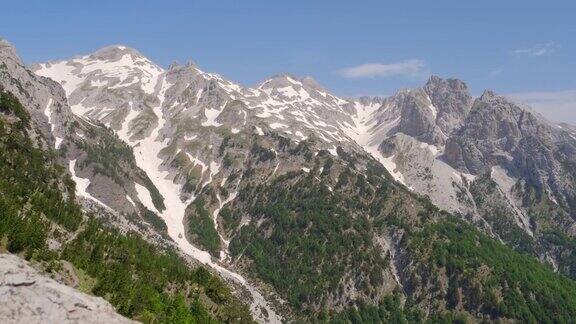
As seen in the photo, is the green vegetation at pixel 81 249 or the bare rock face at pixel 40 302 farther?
the green vegetation at pixel 81 249

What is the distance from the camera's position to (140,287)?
70.6 meters

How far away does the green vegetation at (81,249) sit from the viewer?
6078 cm

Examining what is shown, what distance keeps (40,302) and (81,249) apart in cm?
3660

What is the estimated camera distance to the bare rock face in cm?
3791

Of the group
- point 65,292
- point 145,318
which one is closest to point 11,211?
point 145,318

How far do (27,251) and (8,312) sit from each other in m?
22.7

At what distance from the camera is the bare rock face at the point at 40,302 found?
3791cm

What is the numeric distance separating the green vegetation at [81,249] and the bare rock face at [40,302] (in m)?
16.0

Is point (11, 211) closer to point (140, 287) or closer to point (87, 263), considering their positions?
point (87, 263)

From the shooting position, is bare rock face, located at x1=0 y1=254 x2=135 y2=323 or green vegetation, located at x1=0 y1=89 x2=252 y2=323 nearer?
bare rock face, located at x1=0 y1=254 x2=135 y2=323

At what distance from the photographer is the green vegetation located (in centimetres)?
6078

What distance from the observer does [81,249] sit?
73.9 metres

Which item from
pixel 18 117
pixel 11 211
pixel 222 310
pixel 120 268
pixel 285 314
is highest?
pixel 18 117

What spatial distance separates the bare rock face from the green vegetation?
52.3ft
